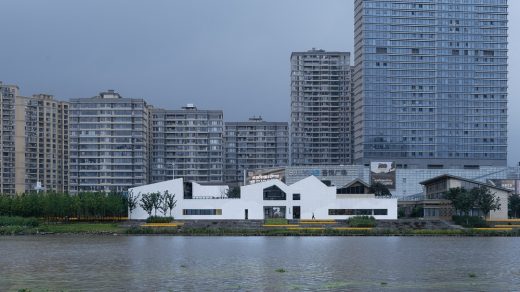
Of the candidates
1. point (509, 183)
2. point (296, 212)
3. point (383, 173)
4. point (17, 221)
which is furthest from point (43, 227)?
point (509, 183)

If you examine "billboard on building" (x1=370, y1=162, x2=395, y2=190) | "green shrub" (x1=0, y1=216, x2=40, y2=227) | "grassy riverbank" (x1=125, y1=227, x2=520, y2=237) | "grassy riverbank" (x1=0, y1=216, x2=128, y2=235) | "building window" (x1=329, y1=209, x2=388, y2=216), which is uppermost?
"billboard on building" (x1=370, y1=162, x2=395, y2=190)

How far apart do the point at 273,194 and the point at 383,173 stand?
61.7 m

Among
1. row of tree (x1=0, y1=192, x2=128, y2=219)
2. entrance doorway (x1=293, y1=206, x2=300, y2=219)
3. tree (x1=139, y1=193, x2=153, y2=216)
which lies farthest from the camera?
entrance doorway (x1=293, y1=206, x2=300, y2=219)

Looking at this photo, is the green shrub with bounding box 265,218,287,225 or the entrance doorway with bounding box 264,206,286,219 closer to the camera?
the green shrub with bounding box 265,218,287,225

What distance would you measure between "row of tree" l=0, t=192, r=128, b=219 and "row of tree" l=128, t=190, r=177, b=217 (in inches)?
127

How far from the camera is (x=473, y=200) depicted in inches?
4751

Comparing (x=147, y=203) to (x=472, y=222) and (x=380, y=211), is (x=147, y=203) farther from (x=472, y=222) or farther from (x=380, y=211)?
(x=472, y=222)

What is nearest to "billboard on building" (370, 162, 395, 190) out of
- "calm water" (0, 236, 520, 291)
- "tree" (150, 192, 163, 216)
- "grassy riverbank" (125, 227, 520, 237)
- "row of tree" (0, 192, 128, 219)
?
"tree" (150, 192, 163, 216)

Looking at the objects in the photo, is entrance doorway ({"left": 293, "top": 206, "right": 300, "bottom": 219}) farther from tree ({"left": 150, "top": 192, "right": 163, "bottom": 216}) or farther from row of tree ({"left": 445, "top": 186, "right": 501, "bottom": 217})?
row of tree ({"left": 445, "top": 186, "right": 501, "bottom": 217})

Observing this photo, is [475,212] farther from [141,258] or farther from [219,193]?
[141,258]

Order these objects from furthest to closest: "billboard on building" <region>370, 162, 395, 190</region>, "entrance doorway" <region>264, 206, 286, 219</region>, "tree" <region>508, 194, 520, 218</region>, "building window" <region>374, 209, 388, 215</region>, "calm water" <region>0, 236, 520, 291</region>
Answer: "billboard on building" <region>370, 162, 395, 190</region>, "tree" <region>508, 194, 520, 218</region>, "entrance doorway" <region>264, 206, 286, 219</region>, "building window" <region>374, 209, 388, 215</region>, "calm water" <region>0, 236, 520, 291</region>

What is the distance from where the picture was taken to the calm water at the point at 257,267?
141ft

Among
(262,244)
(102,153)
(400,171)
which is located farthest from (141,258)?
(102,153)

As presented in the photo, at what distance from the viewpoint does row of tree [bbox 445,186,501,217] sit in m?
121
